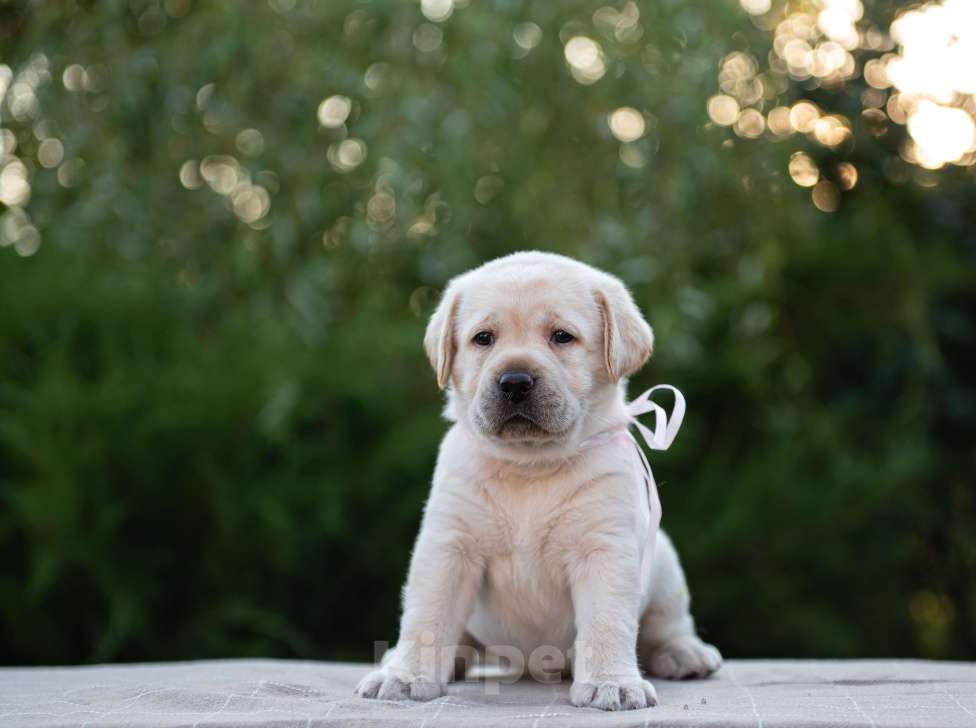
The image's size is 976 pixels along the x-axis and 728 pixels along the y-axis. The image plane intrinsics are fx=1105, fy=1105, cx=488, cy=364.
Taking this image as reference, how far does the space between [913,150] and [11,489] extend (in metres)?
5.72

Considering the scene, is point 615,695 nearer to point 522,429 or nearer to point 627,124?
point 522,429

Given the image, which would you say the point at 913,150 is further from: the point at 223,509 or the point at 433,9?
the point at 223,509

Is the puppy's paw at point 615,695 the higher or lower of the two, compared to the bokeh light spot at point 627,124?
lower

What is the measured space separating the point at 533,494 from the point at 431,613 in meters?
0.41

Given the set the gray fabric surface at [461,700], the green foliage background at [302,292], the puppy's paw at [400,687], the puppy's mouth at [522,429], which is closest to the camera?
the gray fabric surface at [461,700]

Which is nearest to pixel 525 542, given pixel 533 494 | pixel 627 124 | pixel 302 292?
pixel 533 494

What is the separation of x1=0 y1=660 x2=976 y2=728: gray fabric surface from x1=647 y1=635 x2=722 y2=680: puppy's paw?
0.14 feet

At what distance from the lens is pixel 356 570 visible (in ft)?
17.2

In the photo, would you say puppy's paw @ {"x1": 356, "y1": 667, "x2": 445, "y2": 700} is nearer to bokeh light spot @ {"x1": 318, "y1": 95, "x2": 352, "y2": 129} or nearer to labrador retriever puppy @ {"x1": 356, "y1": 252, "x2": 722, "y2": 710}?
labrador retriever puppy @ {"x1": 356, "y1": 252, "x2": 722, "y2": 710}

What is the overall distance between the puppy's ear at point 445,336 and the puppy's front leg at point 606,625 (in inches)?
24.9

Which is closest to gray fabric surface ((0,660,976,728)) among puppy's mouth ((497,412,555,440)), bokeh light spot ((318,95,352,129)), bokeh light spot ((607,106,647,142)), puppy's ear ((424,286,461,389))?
puppy's mouth ((497,412,555,440))

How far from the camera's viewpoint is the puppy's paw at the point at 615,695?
102 inches

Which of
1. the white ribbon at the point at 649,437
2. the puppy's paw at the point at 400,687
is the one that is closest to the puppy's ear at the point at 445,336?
the white ribbon at the point at 649,437

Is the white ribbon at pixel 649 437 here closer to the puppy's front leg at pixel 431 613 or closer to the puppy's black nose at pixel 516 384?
the puppy's black nose at pixel 516 384
